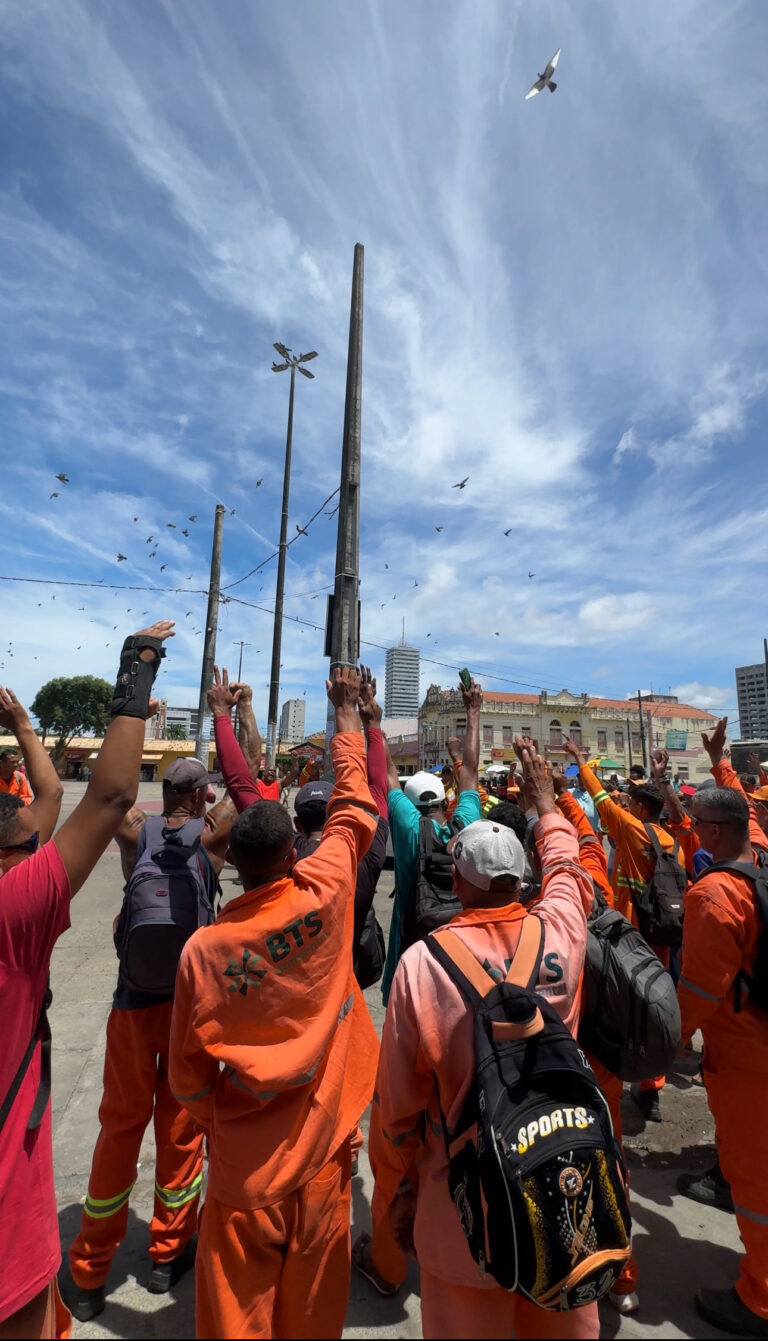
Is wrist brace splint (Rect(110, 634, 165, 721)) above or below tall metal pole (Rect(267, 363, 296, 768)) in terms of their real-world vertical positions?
below

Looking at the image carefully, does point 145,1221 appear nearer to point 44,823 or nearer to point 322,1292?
point 322,1292

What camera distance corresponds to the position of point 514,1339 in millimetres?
1636

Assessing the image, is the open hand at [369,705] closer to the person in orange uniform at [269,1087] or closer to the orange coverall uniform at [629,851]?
the person in orange uniform at [269,1087]

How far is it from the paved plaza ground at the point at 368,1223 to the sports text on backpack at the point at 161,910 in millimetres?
1140

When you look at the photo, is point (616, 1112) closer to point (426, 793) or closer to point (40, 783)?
point (426, 793)

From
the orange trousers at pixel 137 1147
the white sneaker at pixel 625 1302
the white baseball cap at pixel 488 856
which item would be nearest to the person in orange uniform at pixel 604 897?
the white sneaker at pixel 625 1302

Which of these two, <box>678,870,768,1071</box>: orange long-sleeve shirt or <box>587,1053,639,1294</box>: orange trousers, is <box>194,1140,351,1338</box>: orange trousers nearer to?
<box>587,1053,639,1294</box>: orange trousers

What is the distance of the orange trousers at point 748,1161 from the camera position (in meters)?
2.40

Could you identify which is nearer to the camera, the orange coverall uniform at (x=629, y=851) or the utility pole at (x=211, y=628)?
the orange coverall uniform at (x=629, y=851)

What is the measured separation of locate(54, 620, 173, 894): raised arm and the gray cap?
1.14 meters

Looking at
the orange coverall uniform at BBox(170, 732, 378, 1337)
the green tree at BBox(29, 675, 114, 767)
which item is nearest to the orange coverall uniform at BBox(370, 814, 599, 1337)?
the orange coverall uniform at BBox(170, 732, 378, 1337)

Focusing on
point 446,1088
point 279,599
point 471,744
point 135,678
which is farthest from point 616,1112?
point 279,599

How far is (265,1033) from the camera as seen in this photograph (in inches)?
71.5

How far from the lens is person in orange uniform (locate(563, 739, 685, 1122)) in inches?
162
